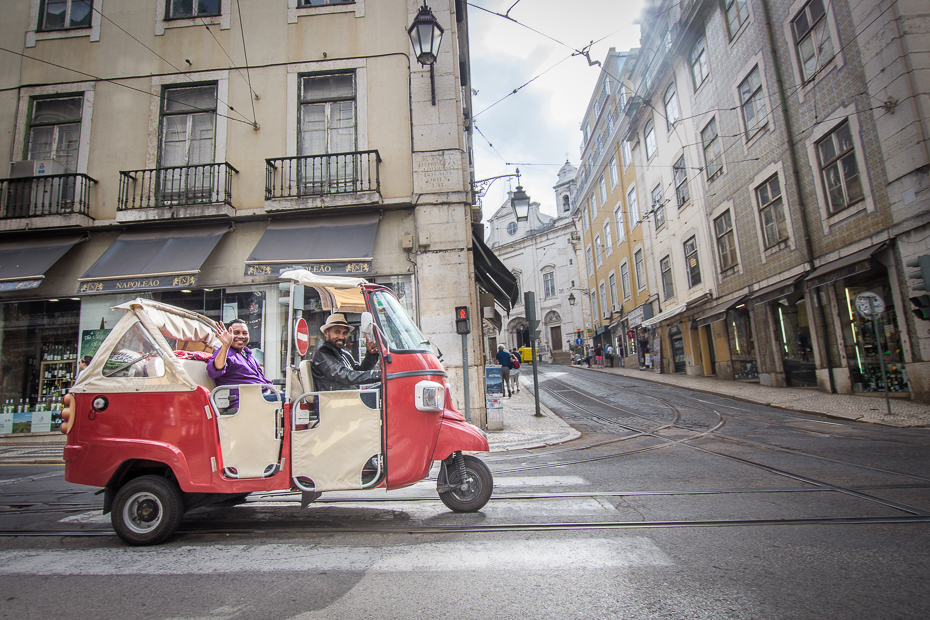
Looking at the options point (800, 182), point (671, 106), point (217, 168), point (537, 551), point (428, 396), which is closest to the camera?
point (537, 551)

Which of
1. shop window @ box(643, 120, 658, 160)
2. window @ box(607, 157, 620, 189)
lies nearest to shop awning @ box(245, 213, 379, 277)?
shop window @ box(643, 120, 658, 160)

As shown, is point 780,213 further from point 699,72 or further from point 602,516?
point 602,516

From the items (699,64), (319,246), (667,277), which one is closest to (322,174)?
(319,246)

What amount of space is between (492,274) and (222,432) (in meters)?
9.13

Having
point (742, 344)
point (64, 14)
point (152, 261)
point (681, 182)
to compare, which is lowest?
point (742, 344)

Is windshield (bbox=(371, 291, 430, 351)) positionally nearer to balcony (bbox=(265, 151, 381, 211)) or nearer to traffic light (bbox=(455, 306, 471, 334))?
traffic light (bbox=(455, 306, 471, 334))

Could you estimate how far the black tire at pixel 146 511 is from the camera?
3.70 m

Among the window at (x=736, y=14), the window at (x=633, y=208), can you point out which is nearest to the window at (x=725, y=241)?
the window at (x=736, y=14)

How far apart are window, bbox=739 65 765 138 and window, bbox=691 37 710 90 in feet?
9.84

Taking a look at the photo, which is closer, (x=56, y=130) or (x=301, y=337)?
(x=301, y=337)

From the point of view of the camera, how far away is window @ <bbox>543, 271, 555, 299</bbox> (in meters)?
52.2

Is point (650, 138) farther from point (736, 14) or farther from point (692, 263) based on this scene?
point (736, 14)

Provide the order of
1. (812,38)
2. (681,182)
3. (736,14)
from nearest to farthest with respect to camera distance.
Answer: (812,38)
(736,14)
(681,182)

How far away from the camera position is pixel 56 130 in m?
12.4
